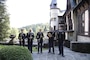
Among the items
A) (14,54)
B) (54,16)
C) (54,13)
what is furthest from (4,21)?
(14,54)

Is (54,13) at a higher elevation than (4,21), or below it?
higher

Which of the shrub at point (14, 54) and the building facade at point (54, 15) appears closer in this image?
the shrub at point (14, 54)

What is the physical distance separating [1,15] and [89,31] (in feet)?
61.2

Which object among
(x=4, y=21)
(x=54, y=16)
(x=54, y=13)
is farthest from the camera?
(x=54, y=13)

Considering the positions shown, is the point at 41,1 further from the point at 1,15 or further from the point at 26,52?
the point at 26,52

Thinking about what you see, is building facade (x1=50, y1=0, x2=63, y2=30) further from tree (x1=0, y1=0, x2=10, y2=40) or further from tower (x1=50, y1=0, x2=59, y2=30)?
tree (x1=0, y1=0, x2=10, y2=40)

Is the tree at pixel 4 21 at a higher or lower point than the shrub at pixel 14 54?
higher

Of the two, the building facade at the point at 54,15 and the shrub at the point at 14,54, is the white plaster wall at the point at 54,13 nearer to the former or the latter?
the building facade at the point at 54,15

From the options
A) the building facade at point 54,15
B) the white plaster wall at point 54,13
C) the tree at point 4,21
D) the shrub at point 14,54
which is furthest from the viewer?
the white plaster wall at point 54,13

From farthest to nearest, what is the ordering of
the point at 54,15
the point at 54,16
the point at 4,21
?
the point at 54,15, the point at 54,16, the point at 4,21

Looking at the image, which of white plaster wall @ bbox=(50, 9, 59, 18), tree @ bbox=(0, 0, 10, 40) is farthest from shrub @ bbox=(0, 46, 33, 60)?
white plaster wall @ bbox=(50, 9, 59, 18)

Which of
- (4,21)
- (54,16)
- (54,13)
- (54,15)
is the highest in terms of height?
(54,13)

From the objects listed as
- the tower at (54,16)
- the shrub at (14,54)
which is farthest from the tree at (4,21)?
the shrub at (14,54)

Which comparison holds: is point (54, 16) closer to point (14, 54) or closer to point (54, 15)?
point (54, 15)
